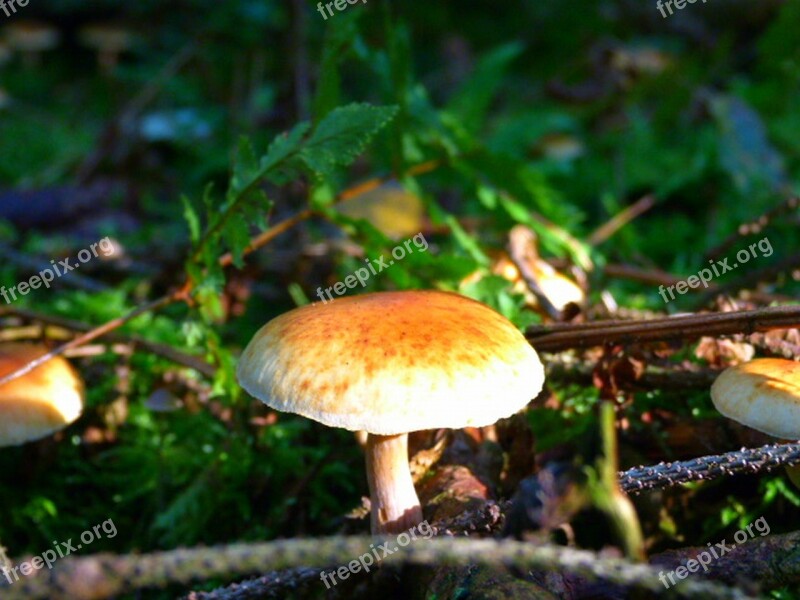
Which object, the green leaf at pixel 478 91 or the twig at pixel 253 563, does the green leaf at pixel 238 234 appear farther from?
the green leaf at pixel 478 91

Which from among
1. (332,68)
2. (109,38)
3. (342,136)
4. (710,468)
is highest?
(109,38)

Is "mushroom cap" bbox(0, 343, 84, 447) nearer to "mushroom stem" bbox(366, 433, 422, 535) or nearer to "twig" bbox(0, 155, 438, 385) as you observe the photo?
"twig" bbox(0, 155, 438, 385)

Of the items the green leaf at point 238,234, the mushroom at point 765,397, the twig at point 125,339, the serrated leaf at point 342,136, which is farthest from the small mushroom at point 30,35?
the mushroom at point 765,397

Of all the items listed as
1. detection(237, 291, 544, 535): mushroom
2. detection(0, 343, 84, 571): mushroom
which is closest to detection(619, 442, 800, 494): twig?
detection(237, 291, 544, 535): mushroom

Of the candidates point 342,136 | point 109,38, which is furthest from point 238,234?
point 109,38

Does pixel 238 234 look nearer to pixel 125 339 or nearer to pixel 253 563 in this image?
pixel 125 339

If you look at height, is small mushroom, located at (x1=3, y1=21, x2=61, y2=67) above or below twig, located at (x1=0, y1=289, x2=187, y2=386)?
above

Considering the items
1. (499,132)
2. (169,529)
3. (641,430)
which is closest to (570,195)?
(499,132)
